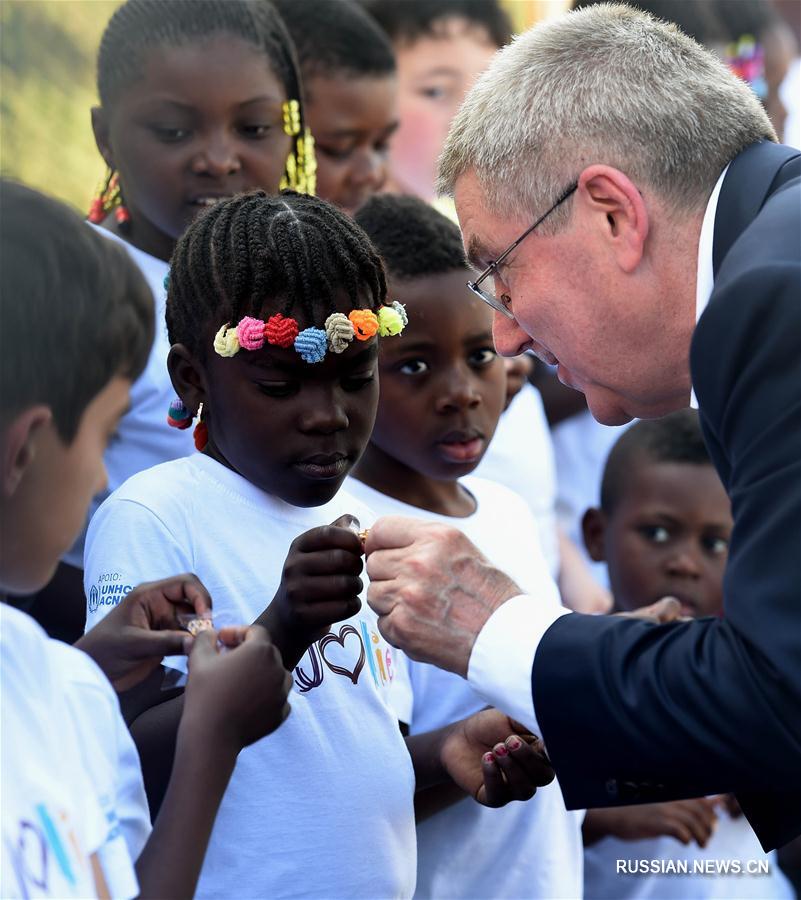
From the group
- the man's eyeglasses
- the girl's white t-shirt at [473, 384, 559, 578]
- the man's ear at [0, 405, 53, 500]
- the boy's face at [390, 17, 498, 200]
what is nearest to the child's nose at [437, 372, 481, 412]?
the man's eyeglasses

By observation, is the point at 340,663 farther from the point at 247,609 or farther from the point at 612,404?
the point at 612,404

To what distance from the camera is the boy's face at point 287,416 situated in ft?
8.52

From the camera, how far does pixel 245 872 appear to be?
251 centimetres

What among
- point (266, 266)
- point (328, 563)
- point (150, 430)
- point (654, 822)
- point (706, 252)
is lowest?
point (654, 822)

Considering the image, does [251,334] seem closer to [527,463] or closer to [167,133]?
[167,133]

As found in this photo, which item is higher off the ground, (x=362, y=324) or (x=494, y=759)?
(x=362, y=324)

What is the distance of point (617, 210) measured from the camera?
2.73 m

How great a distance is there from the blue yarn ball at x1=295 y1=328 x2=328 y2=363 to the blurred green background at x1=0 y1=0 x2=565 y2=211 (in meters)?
2.71

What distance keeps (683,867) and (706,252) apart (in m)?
2.03

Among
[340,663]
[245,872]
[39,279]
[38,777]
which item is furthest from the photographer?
[340,663]

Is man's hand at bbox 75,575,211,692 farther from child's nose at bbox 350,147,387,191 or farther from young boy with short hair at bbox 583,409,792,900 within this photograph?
child's nose at bbox 350,147,387,191

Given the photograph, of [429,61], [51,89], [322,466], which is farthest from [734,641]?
[51,89]

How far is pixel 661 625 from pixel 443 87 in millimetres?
3945

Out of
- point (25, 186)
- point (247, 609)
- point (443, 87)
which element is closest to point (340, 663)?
point (247, 609)
